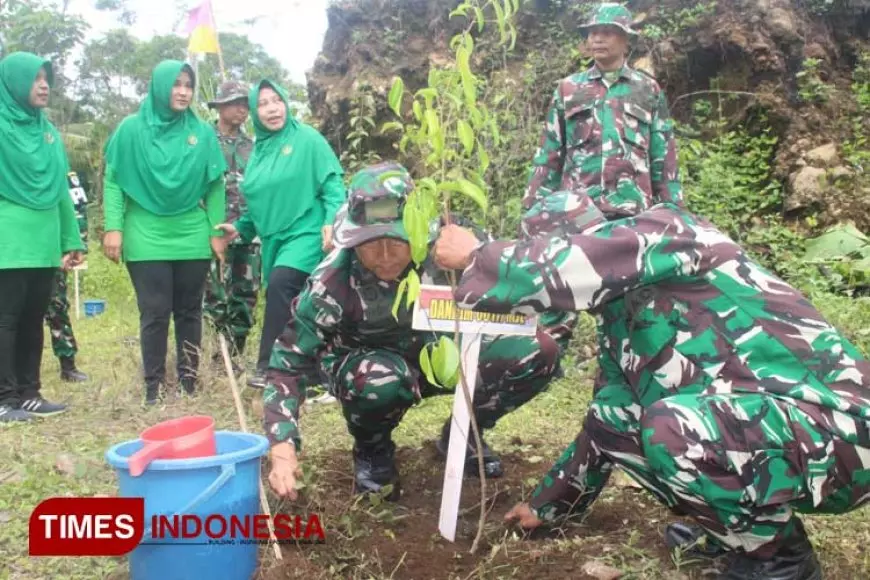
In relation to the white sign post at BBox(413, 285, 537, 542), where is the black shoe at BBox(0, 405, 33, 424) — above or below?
below

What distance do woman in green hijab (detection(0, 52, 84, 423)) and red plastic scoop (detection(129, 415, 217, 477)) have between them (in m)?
2.07

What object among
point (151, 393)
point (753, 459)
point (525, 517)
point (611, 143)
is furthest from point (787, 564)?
point (151, 393)

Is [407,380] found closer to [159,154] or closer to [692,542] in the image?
[692,542]

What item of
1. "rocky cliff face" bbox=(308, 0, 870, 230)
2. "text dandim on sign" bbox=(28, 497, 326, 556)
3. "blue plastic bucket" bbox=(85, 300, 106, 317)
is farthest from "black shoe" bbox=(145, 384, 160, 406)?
"blue plastic bucket" bbox=(85, 300, 106, 317)

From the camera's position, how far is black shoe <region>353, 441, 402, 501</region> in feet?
8.54

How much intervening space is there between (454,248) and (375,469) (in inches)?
44.3

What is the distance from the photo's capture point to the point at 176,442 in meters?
1.88

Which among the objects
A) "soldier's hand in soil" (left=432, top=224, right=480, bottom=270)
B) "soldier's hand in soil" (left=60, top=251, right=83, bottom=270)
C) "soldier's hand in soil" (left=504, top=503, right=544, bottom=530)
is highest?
"soldier's hand in soil" (left=432, top=224, right=480, bottom=270)

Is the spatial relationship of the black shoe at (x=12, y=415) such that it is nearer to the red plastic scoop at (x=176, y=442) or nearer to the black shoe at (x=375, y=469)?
the black shoe at (x=375, y=469)

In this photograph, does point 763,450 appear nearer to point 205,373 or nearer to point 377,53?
point 205,373

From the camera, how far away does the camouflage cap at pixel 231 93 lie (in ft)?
15.8

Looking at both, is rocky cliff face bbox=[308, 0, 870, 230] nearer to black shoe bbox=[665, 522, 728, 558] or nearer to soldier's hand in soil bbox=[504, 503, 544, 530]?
black shoe bbox=[665, 522, 728, 558]

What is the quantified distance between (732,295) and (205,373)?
2.94m

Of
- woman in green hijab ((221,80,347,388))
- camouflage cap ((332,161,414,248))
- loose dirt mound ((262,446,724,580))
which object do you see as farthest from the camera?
woman in green hijab ((221,80,347,388))
